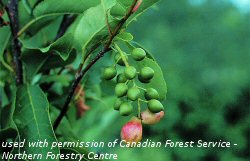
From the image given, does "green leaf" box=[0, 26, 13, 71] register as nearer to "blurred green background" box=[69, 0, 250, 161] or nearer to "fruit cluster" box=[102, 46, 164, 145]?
"fruit cluster" box=[102, 46, 164, 145]

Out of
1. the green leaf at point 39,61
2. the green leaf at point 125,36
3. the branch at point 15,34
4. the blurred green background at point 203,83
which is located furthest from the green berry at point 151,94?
the blurred green background at point 203,83

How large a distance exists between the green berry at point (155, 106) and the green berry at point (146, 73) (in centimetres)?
6

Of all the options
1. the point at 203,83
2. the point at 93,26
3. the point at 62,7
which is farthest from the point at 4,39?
the point at 203,83

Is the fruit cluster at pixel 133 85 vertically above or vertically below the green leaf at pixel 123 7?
below

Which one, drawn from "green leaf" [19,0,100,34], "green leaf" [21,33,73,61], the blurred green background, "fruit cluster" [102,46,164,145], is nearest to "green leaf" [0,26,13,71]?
"green leaf" [19,0,100,34]

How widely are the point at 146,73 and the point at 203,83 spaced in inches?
367

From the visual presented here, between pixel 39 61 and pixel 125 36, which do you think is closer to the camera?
pixel 125 36

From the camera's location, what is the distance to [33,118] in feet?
3.88

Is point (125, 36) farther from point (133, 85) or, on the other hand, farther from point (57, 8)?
point (57, 8)

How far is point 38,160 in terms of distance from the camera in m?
1.12

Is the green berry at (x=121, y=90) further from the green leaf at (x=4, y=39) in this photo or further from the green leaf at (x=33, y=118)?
the green leaf at (x=4, y=39)

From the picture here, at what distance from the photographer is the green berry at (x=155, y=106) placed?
3.62 ft

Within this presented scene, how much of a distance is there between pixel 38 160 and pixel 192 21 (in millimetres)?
13329

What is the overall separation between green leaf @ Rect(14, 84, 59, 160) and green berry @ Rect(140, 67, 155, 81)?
221mm
